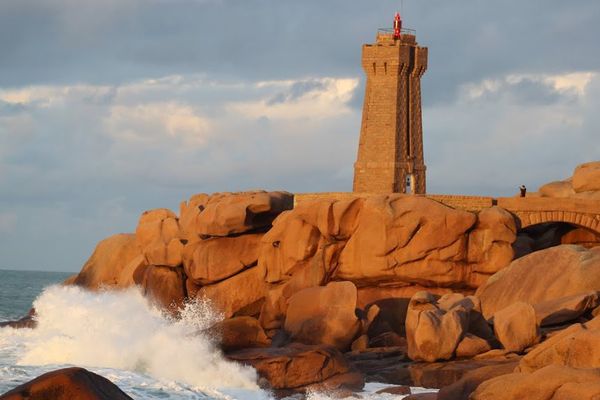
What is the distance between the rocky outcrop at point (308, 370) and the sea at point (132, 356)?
1.07ft

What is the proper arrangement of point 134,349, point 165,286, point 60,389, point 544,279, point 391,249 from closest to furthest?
point 60,389, point 134,349, point 544,279, point 391,249, point 165,286

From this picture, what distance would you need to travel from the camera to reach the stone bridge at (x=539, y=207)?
39.2m

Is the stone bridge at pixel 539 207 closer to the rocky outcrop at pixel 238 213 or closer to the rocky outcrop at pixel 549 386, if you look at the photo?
the rocky outcrop at pixel 238 213

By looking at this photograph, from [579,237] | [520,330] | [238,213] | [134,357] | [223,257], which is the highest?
[238,213]

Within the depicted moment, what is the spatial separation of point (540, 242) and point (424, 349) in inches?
612

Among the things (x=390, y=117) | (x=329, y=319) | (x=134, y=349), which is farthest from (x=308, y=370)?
(x=390, y=117)

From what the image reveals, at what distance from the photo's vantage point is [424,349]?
86.4ft

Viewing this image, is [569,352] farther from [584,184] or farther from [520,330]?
[584,184]

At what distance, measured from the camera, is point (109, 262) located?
2014 inches

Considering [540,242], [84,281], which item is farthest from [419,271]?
[84,281]

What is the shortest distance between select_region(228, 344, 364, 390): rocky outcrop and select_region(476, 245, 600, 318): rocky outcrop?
6.39 m

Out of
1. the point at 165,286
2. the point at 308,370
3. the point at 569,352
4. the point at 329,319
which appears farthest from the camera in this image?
the point at 165,286

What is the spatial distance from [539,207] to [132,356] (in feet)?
52.8

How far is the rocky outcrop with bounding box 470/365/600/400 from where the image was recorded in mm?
18906
